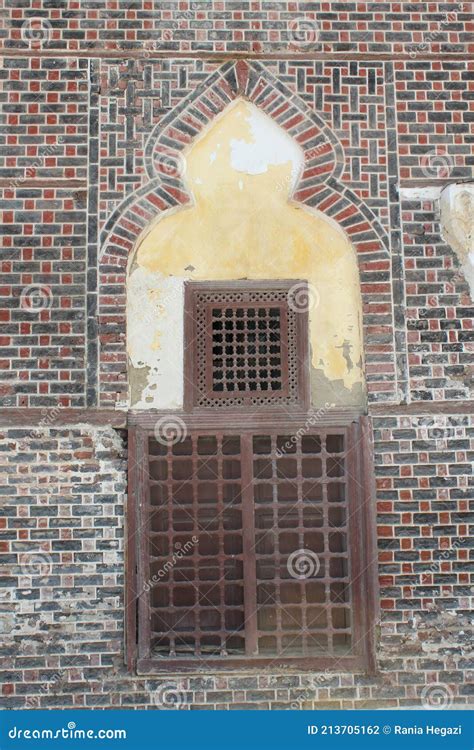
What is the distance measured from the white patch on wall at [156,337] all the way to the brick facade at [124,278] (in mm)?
120

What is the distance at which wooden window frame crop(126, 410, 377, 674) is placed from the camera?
5867mm

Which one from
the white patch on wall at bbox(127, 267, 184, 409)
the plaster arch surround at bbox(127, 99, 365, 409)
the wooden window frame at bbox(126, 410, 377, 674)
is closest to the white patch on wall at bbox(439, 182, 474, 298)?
the plaster arch surround at bbox(127, 99, 365, 409)

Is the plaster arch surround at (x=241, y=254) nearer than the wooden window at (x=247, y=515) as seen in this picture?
No

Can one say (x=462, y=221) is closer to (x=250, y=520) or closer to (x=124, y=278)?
(x=124, y=278)

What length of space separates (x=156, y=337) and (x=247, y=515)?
1.31 metres

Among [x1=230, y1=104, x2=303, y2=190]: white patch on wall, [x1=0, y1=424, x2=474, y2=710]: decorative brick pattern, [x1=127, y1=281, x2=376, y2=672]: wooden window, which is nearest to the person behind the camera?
[x1=0, y1=424, x2=474, y2=710]: decorative brick pattern

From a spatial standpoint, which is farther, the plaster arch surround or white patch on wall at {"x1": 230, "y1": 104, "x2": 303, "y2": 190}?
white patch on wall at {"x1": 230, "y1": 104, "x2": 303, "y2": 190}

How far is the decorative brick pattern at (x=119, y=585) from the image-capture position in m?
5.80

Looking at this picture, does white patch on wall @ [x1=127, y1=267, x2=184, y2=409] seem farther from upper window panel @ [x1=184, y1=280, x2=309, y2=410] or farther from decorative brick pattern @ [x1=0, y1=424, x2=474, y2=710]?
decorative brick pattern @ [x1=0, y1=424, x2=474, y2=710]

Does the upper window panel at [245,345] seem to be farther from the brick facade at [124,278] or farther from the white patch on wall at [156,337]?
the brick facade at [124,278]

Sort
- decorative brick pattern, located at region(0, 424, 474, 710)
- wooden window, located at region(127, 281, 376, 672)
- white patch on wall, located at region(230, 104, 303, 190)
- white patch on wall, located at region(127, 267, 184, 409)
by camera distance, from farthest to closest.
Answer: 1. white patch on wall, located at region(230, 104, 303, 190)
2. white patch on wall, located at region(127, 267, 184, 409)
3. wooden window, located at region(127, 281, 376, 672)
4. decorative brick pattern, located at region(0, 424, 474, 710)

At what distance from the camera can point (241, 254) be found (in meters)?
6.34

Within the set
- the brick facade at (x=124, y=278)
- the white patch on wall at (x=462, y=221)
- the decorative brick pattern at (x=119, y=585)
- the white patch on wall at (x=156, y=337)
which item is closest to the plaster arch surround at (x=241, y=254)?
the white patch on wall at (x=156, y=337)

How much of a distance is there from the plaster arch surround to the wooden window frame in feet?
0.59
